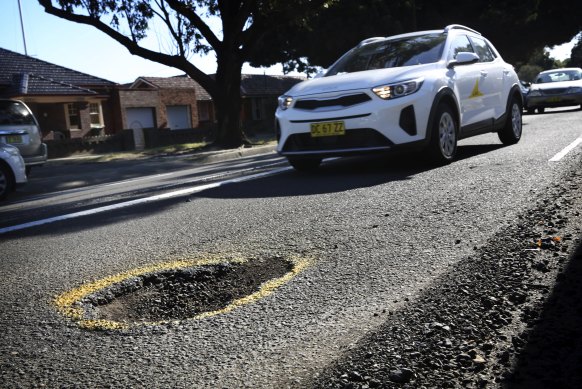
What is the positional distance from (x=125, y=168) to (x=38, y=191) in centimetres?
335

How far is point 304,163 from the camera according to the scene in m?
7.90

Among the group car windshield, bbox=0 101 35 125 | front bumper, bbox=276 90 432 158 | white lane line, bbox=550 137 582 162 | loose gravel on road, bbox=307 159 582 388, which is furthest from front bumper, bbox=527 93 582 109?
loose gravel on road, bbox=307 159 582 388

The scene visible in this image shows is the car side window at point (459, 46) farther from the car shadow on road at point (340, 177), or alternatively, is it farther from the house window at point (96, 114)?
the house window at point (96, 114)

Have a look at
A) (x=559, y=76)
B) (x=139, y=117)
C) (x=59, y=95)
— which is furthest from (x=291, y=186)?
(x=139, y=117)

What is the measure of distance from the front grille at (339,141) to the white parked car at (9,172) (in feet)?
14.9

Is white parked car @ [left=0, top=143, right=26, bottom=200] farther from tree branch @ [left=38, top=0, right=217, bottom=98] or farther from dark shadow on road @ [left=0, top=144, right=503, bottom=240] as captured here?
tree branch @ [left=38, top=0, right=217, bottom=98]

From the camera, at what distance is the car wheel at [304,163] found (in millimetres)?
7840

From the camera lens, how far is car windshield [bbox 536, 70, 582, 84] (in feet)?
72.8

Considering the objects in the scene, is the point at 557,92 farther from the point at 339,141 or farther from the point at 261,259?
the point at 261,259

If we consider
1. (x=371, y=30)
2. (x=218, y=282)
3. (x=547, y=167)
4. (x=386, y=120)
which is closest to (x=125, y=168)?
(x=386, y=120)

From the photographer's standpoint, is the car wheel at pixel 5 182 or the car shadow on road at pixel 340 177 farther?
→ the car wheel at pixel 5 182

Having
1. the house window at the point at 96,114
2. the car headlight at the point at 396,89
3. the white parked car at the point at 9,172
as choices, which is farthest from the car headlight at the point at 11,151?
the house window at the point at 96,114

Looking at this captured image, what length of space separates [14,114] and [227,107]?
9.08 metres

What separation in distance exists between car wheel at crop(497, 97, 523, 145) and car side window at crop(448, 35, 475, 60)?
52.9 inches
